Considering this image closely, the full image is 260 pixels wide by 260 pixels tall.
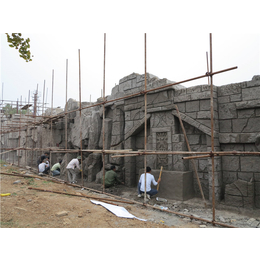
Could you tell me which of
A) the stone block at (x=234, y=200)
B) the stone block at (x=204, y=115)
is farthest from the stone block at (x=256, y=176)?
the stone block at (x=204, y=115)

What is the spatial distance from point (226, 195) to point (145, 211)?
230 centimetres

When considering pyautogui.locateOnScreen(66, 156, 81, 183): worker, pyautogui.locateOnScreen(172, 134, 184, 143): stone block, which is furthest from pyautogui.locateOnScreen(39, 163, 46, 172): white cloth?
pyautogui.locateOnScreen(172, 134, 184, 143): stone block

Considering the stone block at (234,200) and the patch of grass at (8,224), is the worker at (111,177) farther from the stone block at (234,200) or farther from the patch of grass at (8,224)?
the patch of grass at (8,224)

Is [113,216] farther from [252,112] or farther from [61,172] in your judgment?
[61,172]

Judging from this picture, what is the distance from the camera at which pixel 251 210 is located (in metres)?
5.41

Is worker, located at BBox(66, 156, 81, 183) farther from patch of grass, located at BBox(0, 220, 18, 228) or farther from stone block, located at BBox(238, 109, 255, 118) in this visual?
stone block, located at BBox(238, 109, 255, 118)

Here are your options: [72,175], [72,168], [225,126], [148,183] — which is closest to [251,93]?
[225,126]

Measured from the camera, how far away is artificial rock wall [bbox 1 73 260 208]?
5.75 metres

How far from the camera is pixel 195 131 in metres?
6.75

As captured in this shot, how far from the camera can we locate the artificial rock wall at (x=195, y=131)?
575 cm

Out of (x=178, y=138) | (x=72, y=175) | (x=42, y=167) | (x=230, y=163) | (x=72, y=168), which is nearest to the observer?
(x=230, y=163)

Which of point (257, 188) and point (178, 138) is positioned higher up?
point (178, 138)

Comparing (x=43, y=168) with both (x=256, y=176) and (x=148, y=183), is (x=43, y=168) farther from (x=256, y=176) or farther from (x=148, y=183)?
(x=256, y=176)

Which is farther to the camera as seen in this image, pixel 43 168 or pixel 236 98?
pixel 43 168
